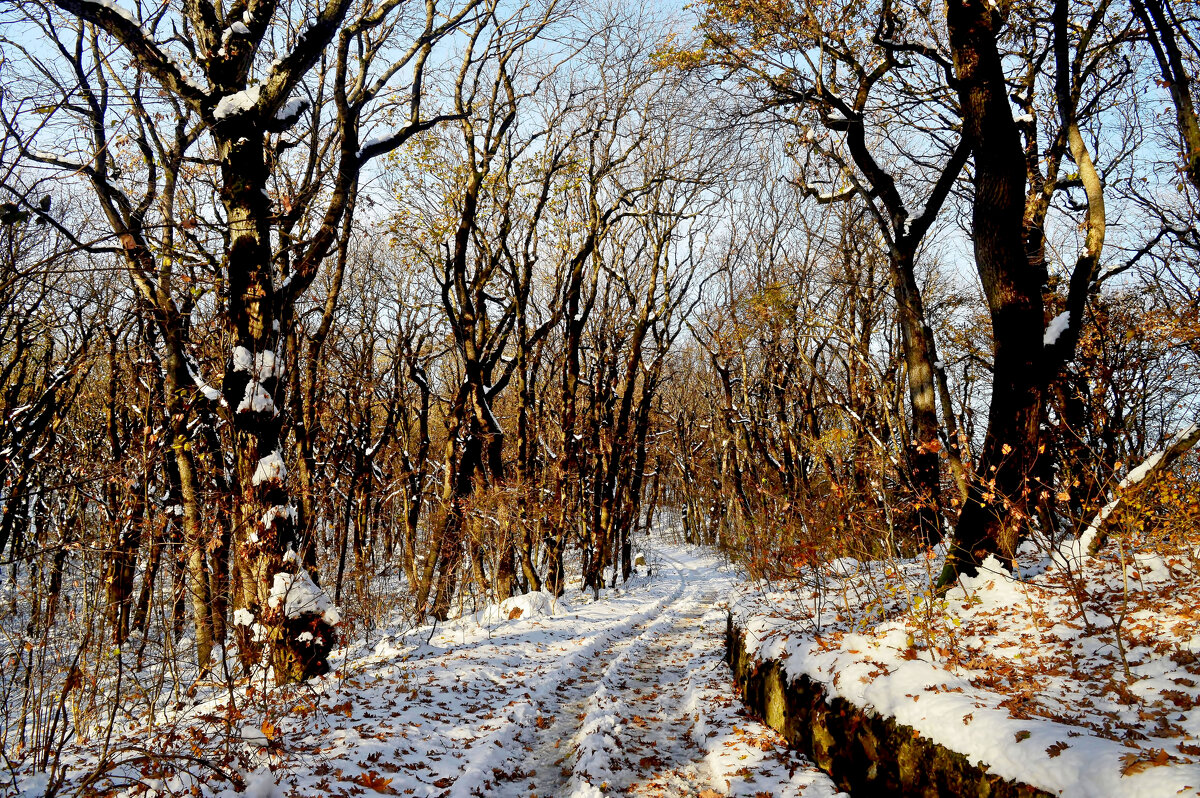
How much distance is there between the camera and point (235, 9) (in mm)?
6609

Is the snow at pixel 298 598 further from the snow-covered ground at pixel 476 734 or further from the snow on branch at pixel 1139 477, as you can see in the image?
the snow on branch at pixel 1139 477

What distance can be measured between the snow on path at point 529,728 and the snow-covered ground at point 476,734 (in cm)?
2

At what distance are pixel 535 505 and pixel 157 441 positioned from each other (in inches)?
274

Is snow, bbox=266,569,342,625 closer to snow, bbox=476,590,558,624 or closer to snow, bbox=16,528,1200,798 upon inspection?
snow, bbox=16,528,1200,798

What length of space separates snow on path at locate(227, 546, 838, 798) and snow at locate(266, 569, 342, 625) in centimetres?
73

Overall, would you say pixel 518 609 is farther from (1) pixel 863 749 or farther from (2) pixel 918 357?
(2) pixel 918 357

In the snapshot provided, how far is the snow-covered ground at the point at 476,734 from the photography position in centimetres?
441

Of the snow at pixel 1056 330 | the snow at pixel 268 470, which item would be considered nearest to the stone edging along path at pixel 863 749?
the snow at pixel 1056 330

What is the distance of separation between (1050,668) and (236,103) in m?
8.81

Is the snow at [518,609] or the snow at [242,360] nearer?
the snow at [242,360]

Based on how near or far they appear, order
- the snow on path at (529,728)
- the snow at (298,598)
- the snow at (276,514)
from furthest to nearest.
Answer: the snow at (276,514) → the snow at (298,598) → the snow on path at (529,728)

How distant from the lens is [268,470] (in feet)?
21.6

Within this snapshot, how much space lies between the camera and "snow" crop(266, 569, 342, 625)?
6.37 meters

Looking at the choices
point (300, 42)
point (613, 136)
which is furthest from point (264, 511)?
point (613, 136)
